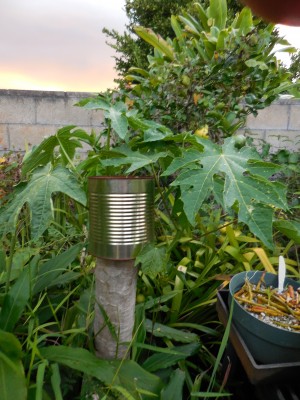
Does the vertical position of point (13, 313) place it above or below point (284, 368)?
above

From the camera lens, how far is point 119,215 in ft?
2.08

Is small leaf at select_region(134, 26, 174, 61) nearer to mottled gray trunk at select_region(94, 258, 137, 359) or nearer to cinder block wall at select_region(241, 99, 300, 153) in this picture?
cinder block wall at select_region(241, 99, 300, 153)

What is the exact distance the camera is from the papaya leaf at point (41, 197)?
625 millimetres

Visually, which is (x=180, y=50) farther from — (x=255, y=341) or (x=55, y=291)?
(x=255, y=341)

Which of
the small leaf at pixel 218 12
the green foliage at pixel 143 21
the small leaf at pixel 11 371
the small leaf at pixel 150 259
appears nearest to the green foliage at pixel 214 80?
the small leaf at pixel 218 12

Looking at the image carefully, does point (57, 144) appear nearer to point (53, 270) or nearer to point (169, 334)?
point (53, 270)

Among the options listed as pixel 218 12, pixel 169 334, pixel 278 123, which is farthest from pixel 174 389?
pixel 278 123

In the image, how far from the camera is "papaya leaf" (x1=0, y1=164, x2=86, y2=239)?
2.05 feet

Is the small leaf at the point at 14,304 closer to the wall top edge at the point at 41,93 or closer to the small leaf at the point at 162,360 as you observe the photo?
the small leaf at the point at 162,360

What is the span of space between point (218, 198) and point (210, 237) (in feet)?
2.57

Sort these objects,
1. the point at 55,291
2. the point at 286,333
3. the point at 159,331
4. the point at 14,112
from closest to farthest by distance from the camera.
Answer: the point at 286,333 < the point at 159,331 < the point at 55,291 < the point at 14,112

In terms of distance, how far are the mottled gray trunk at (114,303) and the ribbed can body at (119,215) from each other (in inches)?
2.8

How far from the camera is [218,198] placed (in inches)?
26.0

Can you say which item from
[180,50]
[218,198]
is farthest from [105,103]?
[180,50]
